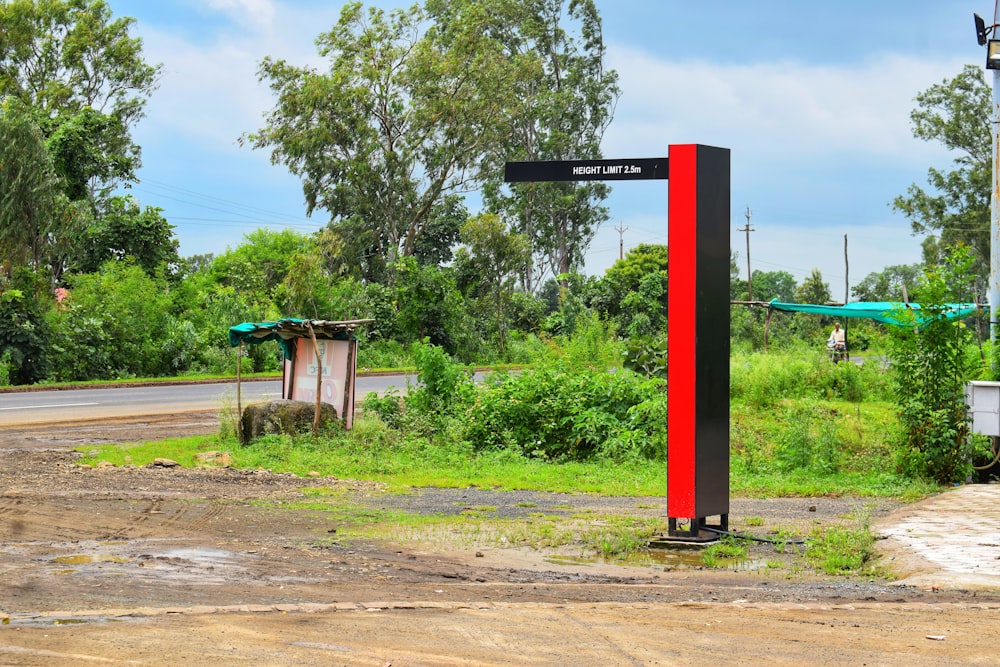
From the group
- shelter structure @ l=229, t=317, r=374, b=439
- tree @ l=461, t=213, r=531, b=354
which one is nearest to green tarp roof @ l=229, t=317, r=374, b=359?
shelter structure @ l=229, t=317, r=374, b=439

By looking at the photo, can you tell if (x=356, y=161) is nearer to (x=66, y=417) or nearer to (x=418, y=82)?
(x=418, y=82)

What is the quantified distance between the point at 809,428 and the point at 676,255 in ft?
25.3

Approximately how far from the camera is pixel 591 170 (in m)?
9.39

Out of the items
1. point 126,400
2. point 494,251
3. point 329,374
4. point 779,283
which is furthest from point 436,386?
point 779,283

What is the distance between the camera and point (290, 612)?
243 inches

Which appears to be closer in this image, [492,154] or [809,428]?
[809,428]

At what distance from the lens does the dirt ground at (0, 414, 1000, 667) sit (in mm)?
5363

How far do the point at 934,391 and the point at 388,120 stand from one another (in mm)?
37522

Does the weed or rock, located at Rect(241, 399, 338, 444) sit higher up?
rock, located at Rect(241, 399, 338, 444)

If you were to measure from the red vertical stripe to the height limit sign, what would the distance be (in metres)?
0.17

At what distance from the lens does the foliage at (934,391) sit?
12.7m

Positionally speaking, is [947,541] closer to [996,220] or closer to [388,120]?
[996,220]

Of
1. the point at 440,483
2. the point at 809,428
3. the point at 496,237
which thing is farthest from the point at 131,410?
the point at 496,237

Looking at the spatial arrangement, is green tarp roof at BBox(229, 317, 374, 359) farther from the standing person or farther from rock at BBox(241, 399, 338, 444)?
the standing person
